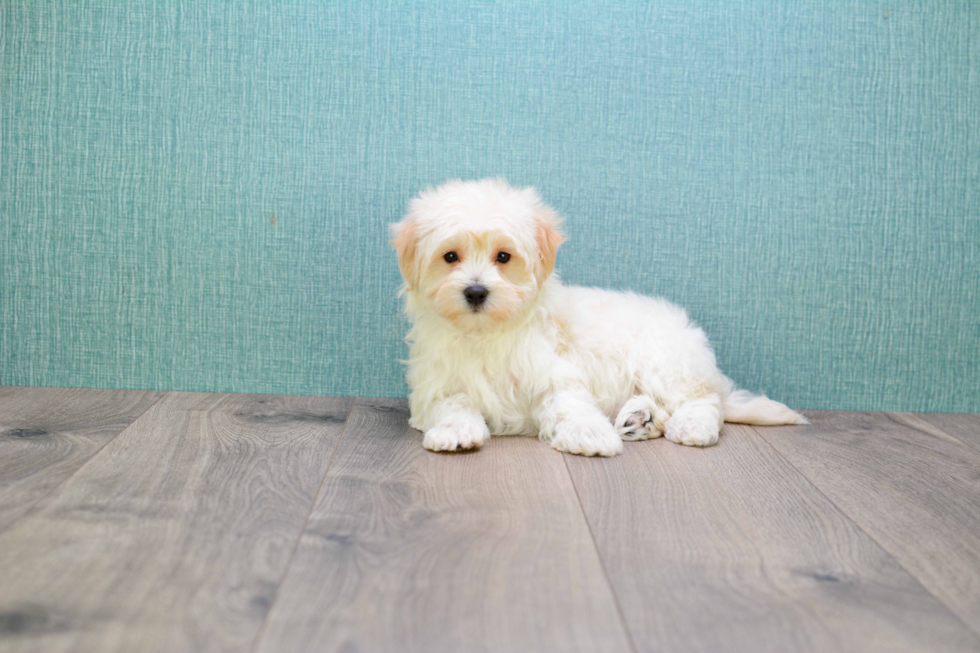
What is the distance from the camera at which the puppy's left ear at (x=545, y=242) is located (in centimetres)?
216

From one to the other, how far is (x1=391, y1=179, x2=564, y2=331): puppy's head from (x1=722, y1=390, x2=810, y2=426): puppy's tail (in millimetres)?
803

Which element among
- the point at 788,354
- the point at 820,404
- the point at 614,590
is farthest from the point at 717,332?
the point at 614,590

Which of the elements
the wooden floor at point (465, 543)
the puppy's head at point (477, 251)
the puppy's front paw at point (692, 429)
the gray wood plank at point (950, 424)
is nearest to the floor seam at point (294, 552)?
the wooden floor at point (465, 543)

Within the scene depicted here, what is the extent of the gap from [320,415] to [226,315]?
56cm

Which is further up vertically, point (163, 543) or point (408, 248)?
point (408, 248)

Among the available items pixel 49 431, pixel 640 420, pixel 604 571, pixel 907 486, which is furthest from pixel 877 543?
pixel 49 431

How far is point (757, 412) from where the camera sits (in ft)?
8.01

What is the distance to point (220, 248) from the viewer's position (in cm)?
262

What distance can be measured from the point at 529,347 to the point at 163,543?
114 centimetres

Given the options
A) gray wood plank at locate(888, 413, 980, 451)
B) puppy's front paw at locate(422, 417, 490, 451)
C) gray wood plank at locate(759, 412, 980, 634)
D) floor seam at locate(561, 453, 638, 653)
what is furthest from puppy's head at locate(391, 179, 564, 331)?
gray wood plank at locate(888, 413, 980, 451)

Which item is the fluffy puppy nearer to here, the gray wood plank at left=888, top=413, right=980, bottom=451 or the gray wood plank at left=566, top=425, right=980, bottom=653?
the gray wood plank at left=566, top=425, right=980, bottom=653

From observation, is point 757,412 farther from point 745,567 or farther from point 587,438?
point 745,567

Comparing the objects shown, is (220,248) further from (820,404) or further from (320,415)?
(820,404)

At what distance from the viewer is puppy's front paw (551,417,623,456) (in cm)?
201
